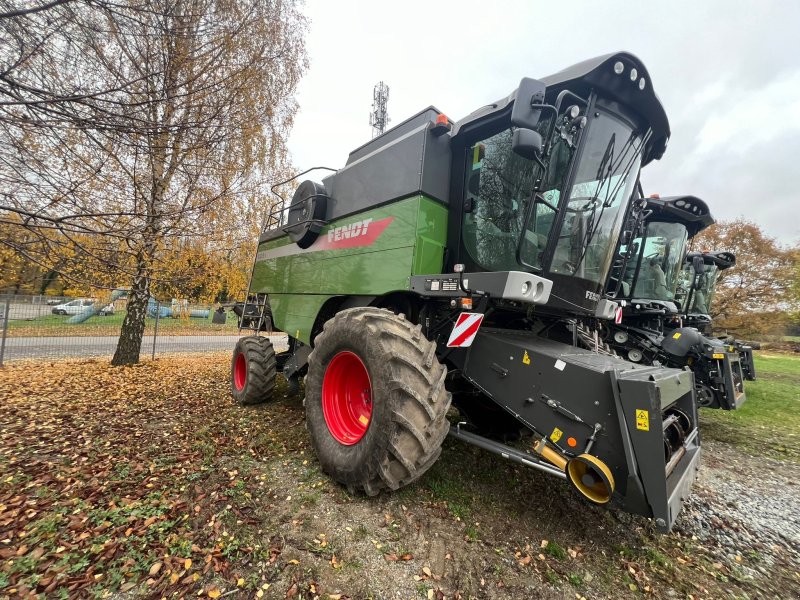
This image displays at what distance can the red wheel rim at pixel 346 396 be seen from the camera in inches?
125

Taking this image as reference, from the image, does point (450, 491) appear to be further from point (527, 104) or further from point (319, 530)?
point (527, 104)

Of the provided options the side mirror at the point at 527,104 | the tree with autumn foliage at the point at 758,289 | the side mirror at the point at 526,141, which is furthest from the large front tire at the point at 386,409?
the tree with autumn foliage at the point at 758,289

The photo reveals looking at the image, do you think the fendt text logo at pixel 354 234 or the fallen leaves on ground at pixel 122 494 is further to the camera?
the fendt text logo at pixel 354 234

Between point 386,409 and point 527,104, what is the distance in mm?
2228

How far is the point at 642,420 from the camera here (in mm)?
2025

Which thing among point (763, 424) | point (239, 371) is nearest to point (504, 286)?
point (239, 371)

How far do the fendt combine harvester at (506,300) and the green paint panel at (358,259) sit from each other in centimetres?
3

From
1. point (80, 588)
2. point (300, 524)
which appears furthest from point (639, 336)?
point (80, 588)

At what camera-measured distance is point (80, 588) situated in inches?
72.3

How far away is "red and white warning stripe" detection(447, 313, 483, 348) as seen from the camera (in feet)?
9.11

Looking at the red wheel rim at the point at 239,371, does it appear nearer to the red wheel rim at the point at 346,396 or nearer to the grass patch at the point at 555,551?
the red wheel rim at the point at 346,396

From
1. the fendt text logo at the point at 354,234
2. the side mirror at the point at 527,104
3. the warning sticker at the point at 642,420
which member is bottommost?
the warning sticker at the point at 642,420

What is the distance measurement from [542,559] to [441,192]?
113 inches

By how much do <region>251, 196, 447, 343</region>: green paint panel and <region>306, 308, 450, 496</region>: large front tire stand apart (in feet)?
2.08
